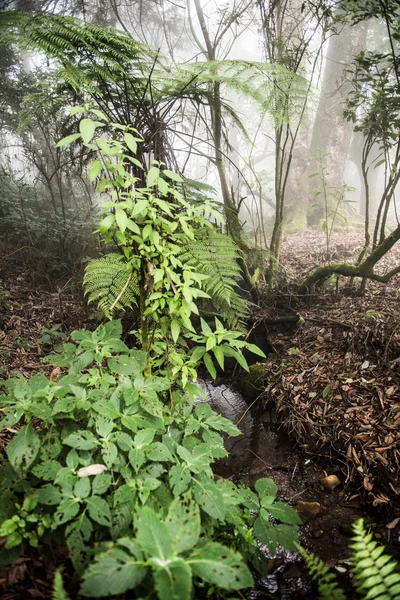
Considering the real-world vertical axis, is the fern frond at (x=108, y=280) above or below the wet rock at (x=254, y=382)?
above

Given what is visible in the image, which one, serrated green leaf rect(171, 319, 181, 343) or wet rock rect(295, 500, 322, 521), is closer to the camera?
serrated green leaf rect(171, 319, 181, 343)

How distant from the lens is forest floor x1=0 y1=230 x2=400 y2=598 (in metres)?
2.17

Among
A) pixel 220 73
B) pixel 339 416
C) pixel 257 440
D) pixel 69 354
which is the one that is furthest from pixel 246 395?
pixel 220 73

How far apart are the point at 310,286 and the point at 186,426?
2.94 m

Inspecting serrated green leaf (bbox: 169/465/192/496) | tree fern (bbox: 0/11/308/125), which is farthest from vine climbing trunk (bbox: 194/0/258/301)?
serrated green leaf (bbox: 169/465/192/496)

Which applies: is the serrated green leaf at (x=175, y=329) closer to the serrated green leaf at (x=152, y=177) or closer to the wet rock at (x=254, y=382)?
the serrated green leaf at (x=152, y=177)

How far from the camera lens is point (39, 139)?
6816 mm

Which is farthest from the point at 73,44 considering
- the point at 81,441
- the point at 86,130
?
the point at 81,441

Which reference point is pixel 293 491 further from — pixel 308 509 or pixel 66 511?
pixel 66 511

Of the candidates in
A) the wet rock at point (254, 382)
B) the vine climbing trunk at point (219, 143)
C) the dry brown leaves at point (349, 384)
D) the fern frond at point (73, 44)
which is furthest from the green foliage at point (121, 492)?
the vine climbing trunk at point (219, 143)

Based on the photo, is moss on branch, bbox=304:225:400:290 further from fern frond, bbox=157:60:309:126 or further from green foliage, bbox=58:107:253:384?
green foliage, bbox=58:107:253:384

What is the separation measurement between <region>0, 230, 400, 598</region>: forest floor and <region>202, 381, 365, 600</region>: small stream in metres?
0.11

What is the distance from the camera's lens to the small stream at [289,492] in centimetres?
166

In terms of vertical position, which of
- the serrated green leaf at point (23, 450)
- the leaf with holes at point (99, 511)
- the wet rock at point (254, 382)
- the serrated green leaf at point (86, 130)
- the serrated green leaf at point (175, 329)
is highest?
the serrated green leaf at point (86, 130)
